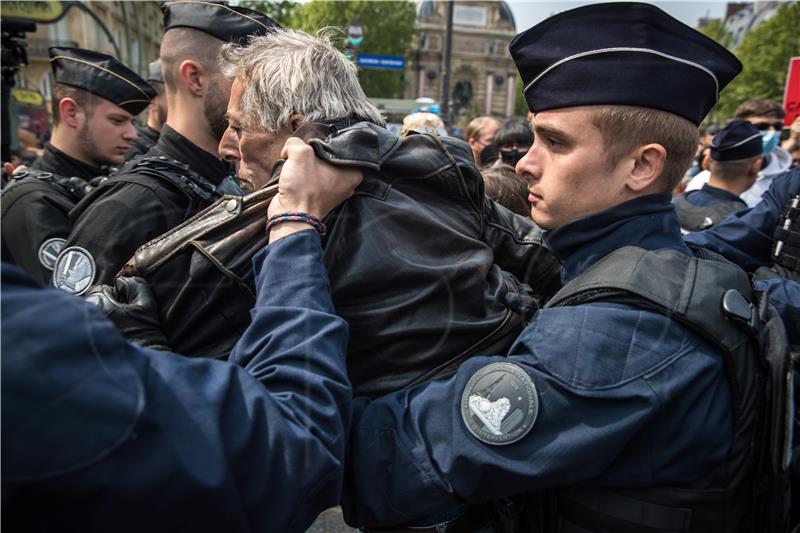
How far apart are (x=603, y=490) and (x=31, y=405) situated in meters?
1.12

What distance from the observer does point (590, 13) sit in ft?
4.41

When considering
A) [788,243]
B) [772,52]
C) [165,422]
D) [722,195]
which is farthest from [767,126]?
[772,52]

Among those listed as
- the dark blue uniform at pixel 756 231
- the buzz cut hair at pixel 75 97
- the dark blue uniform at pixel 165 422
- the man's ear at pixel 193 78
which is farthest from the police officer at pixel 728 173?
the buzz cut hair at pixel 75 97

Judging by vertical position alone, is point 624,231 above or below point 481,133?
above

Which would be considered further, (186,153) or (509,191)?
(509,191)

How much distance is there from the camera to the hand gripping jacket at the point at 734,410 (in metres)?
1.14

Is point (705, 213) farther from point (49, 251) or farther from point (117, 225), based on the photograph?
point (49, 251)

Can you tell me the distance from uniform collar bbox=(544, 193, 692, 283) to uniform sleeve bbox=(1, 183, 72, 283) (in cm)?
233

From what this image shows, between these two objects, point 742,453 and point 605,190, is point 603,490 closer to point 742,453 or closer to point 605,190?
point 742,453

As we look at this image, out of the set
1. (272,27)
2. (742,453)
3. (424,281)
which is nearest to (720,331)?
(742,453)

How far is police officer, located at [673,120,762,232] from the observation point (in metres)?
Answer: 4.11

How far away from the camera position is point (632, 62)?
129 cm

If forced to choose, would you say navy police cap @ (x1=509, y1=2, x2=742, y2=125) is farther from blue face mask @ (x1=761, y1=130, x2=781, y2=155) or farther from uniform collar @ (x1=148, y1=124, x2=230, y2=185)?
blue face mask @ (x1=761, y1=130, x2=781, y2=155)

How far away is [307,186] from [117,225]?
102cm
